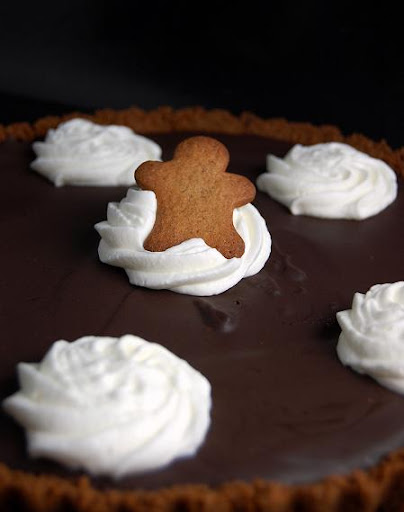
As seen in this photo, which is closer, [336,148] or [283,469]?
[283,469]

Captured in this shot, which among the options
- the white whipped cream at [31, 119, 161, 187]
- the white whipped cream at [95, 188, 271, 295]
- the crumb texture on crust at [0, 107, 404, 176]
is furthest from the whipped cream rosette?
the crumb texture on crust at [0, 107, 404, 176]

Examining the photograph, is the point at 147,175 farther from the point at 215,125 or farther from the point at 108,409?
the point at 215,125

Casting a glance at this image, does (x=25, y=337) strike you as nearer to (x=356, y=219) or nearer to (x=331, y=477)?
(x=331, y=477)

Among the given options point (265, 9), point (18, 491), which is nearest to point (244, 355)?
point (18, 491)

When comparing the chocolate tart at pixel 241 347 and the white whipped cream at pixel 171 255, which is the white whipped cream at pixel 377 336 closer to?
the chocolate tart at pixel 241 347

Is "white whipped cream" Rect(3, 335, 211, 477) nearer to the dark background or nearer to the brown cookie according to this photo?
the brown cookie

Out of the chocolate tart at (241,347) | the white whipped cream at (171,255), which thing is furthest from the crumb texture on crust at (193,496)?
the white whipped cream at (171,255)

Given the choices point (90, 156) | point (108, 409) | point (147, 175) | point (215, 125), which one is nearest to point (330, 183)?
point (147, 175)
